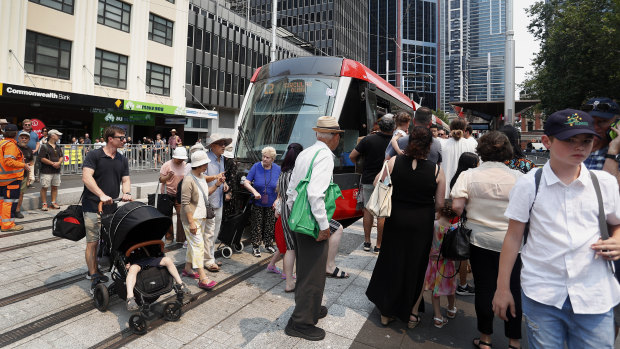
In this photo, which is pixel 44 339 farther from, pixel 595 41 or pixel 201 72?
pixel 201 72

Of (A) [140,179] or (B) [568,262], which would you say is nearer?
(B) [568,262]

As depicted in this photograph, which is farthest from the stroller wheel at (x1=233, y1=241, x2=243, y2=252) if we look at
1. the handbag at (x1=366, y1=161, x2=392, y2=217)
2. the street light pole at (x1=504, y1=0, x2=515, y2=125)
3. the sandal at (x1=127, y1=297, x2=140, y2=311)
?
the street light pole at (x1=504, y1=0, x2=515, y2=125)

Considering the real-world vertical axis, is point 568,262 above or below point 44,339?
above

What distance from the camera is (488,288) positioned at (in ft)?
10.4

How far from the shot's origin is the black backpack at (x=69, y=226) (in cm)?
425

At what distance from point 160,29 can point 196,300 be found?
2862cm

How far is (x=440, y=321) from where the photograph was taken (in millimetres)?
3688

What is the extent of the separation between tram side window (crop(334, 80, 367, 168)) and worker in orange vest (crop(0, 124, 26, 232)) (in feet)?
19.6

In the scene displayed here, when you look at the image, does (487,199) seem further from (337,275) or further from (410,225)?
(337,275)

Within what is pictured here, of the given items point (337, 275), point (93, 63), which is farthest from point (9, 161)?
point (93, 63)

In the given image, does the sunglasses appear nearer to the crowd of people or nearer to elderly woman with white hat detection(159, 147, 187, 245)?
the crowd of people

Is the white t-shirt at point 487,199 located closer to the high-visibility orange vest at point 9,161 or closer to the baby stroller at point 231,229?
the baby stroller at point 231,229

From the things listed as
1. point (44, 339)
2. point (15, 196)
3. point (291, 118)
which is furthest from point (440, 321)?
point (15, 196)

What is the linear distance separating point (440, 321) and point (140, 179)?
41.6 ft
